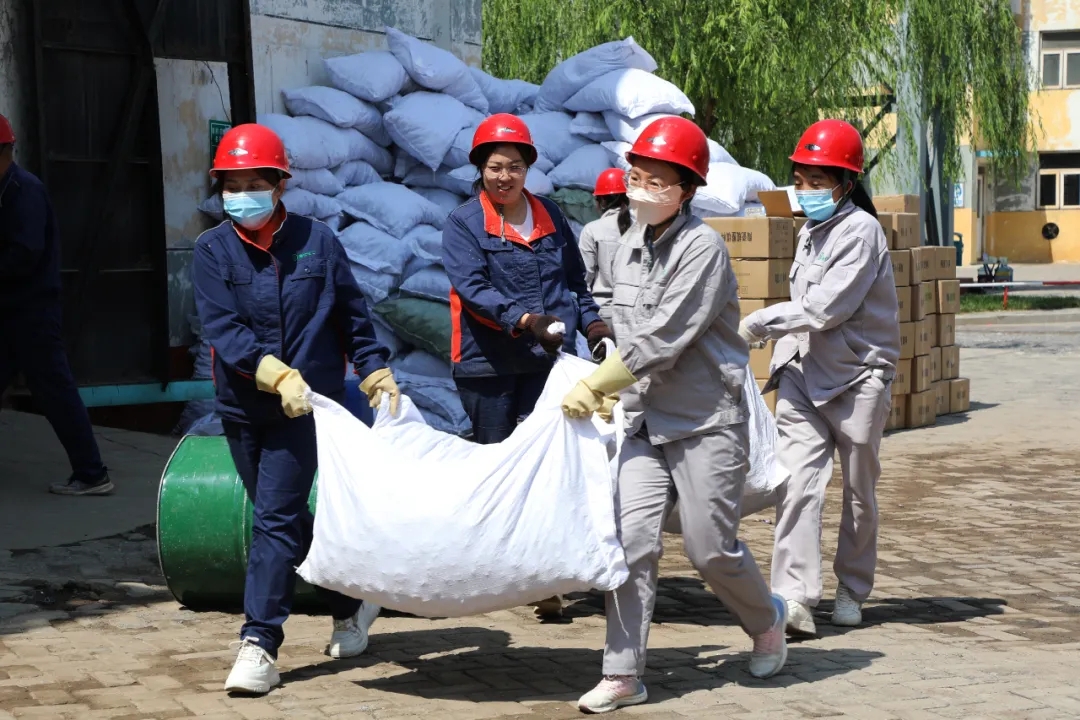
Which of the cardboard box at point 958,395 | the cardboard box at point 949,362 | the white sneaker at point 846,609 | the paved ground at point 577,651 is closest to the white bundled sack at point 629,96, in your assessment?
the cardboard box at point 949,362

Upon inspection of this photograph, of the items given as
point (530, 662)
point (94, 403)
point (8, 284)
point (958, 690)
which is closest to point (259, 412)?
point (530, 662)

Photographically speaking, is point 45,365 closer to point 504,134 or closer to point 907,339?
point 504,134

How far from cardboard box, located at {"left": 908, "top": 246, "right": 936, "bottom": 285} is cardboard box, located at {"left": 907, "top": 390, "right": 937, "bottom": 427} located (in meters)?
0.85

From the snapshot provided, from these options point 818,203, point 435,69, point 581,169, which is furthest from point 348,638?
point 435,69

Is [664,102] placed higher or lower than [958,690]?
higher

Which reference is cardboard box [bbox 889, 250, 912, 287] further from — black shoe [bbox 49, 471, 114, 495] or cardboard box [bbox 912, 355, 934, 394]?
black shoe [bbox 49, 471, 114, 495]

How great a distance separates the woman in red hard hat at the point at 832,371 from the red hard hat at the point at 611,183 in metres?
2.51

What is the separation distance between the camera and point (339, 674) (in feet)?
16.1

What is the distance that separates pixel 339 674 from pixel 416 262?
577 centimetres

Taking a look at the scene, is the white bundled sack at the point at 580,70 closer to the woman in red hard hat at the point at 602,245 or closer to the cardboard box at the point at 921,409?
the cardboard box at the point at 921,409

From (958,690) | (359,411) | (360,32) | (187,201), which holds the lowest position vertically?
(958,690)

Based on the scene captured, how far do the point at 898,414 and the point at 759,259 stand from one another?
2.12m

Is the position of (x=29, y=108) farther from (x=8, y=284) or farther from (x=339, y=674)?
(x=339, y=674)

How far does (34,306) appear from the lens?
756 centimetres
